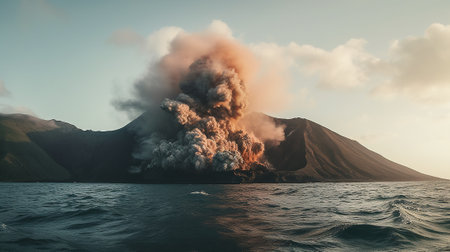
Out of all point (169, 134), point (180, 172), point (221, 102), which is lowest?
point (180, 172)

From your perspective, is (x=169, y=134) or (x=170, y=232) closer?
(x=170, y=232)

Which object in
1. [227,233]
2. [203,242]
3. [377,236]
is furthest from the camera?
[227,233]

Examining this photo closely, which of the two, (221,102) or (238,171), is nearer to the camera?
(221,102)

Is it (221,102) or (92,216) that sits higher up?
(221,102)

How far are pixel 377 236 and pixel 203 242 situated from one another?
1128cm

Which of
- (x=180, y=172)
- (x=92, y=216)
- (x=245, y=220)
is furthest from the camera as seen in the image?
(x=180, y=172)

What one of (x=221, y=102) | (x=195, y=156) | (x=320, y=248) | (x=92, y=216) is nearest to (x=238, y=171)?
(x=195, y=156)

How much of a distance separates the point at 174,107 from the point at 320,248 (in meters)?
142

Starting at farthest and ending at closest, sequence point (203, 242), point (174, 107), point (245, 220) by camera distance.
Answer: point (174, 107) < point (245, 220) < point (203, 242)

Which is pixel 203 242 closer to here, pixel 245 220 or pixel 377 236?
pixel 245 220

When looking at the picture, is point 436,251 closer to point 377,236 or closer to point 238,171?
point 377,236

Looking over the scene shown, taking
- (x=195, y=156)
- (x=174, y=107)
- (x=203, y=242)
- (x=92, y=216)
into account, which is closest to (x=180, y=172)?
(x=195, y=156)

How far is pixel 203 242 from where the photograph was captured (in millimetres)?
17672

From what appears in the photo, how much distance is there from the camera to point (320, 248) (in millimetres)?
16297
